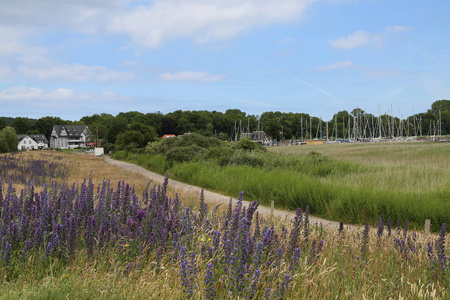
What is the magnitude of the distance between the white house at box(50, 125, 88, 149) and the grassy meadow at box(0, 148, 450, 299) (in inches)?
4979

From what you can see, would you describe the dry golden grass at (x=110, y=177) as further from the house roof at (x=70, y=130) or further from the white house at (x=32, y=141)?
the house roof at (x=70, y=130)

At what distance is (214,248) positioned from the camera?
4484 millimetres

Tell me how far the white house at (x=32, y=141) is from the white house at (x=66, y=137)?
2.97m

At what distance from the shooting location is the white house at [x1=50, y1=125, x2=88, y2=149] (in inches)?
4956

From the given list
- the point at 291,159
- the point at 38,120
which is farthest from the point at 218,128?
the point at 291,159

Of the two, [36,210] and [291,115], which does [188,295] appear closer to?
[36,210]

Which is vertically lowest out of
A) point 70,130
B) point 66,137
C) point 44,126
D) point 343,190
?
point 343,190

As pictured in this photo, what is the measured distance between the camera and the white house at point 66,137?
413 feet

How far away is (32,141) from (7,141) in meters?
56.0

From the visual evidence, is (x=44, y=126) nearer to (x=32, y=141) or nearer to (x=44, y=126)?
(x=44, y=126)

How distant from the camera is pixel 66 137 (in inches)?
4956

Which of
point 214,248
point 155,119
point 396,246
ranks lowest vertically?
point 396,246

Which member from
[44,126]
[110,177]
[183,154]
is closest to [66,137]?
[44,126]

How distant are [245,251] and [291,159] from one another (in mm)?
19954
